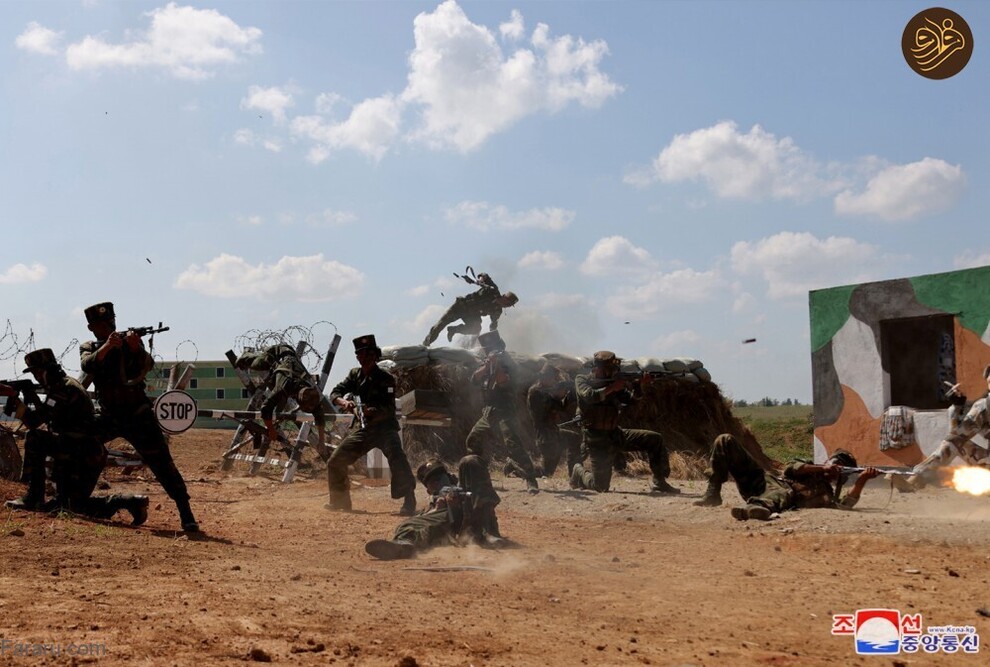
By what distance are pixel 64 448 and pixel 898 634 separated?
6.69 m

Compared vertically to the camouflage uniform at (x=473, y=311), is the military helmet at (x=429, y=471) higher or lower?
lower

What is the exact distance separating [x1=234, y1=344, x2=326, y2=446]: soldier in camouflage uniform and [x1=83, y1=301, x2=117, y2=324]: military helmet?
5139 millimetres

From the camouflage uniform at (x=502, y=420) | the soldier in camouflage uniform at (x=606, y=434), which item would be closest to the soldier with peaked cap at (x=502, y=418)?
the camouflage uniform at (x=502, y=420)

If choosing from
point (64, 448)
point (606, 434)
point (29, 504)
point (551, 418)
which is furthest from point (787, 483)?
point (29, 504)

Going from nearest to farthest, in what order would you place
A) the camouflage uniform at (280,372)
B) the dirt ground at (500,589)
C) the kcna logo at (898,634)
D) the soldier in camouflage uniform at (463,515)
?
1. the dirt ground at (500,589)
2. the kcna logo at (898,634)
3. the soldier in camouflage uniform at (463,515)
4. the camouflage uniform at (280,372)

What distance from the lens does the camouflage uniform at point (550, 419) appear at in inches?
475

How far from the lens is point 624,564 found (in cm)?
629

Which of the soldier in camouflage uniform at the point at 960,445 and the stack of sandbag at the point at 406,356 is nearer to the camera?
the soldier in camouflage uniform at the point at 960,445

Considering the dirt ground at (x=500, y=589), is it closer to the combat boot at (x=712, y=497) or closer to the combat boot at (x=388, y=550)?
the combat boot at (x=388, y=550)

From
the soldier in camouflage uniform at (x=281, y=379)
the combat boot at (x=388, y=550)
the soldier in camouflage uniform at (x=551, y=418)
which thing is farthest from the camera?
the soldier in camouflage uniform at (x=281, y=379)

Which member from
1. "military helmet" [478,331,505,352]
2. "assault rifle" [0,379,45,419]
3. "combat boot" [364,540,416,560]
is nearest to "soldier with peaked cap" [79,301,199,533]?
"assault rifle" [0,379,45,419]

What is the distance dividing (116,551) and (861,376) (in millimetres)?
11205

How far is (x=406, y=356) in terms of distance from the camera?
47.5 feet

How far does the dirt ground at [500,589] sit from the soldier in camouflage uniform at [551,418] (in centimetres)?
315
